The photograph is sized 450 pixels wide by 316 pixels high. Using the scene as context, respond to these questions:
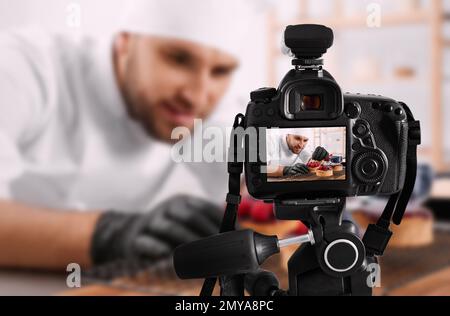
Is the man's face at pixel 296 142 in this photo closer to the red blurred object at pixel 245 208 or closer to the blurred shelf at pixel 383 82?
the red blurred object at pixel 245 208

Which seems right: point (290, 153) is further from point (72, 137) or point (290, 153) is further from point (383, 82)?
point (383, 82)

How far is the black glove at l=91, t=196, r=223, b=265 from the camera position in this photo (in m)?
0.99

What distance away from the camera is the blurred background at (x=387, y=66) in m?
0.94

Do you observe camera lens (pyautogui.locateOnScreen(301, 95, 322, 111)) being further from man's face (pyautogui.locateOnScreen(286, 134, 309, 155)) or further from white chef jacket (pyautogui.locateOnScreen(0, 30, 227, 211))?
white chef jacket (pyautogui.locateOnScreen(0, 30, 227, 211))

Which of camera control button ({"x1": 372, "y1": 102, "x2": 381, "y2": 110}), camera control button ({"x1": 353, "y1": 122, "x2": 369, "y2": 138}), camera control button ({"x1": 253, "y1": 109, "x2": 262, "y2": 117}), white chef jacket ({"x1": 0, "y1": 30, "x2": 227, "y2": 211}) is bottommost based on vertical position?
camera control button ({"x1": 353, "y1": 122, "x2": 369, "y2": 138})

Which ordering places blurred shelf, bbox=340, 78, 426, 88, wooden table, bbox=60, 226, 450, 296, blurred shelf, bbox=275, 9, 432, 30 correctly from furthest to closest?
blurred shelf, bbox=340, 78, 426, 88, blurred shelf, bbox=275, 9, 432, 30, wooden table, bbox=60, 226, 450, 296

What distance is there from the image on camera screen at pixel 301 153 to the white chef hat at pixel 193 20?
1.07 meters

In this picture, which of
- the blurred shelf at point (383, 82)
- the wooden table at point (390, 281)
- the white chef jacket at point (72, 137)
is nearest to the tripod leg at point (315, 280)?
the wooden table at point (390, 281)

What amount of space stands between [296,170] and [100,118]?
1.02m

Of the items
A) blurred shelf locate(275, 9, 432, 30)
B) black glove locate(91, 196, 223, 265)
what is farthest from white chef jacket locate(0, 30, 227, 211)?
blurred shelf locate(275, 9, 432, 30)

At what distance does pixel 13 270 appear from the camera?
1196 mm

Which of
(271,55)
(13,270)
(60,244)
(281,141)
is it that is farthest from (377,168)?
(271,55)

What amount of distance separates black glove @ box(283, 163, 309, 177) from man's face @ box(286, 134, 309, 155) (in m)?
0.01
